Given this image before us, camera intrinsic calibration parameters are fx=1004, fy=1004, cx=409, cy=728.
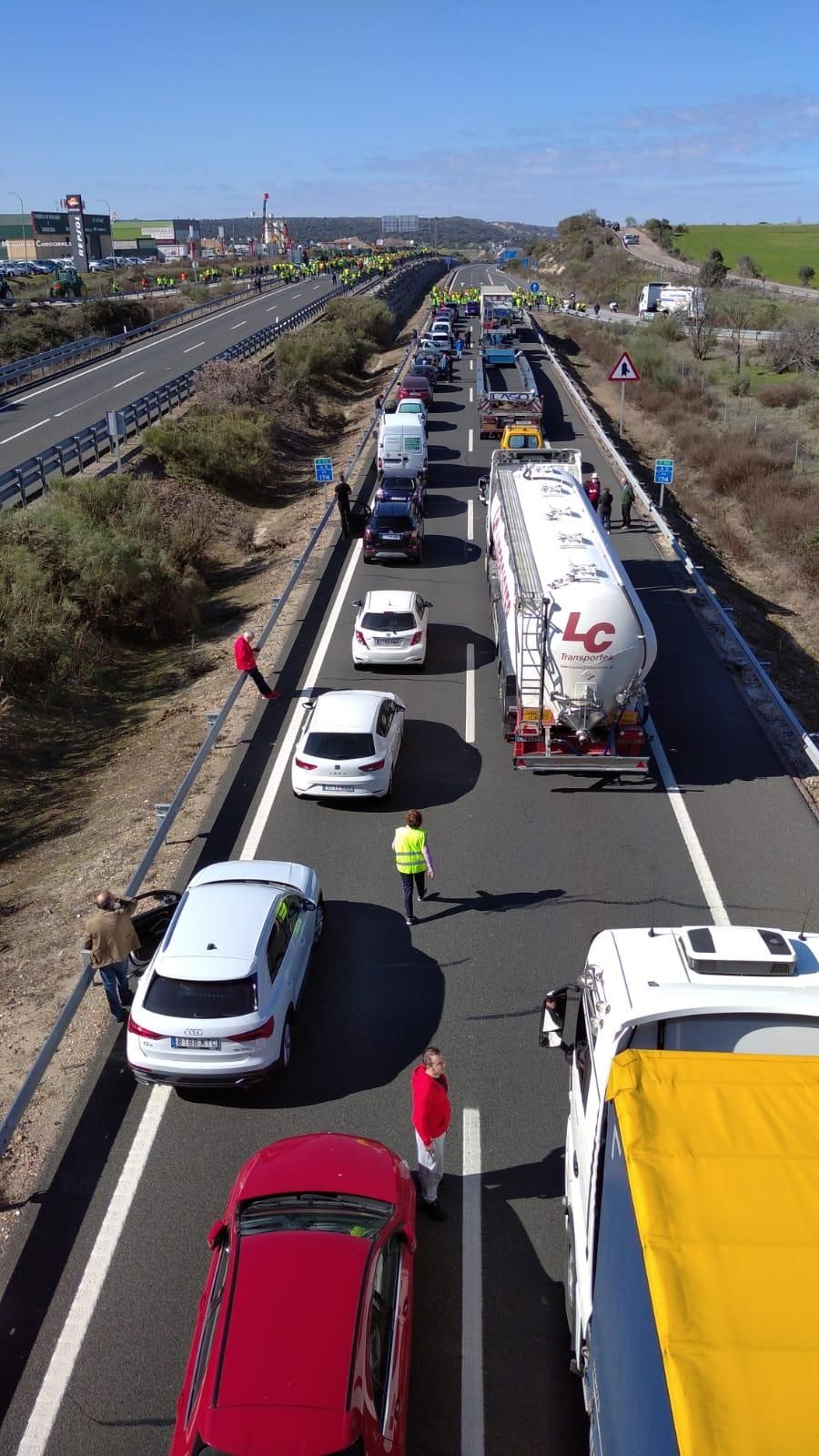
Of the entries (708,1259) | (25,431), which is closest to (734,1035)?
(708,1259)

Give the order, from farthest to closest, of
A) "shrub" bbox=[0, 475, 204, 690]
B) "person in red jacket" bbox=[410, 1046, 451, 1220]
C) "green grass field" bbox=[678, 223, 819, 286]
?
"green grass field" bbox=[678, 223, 819, 286] → "shrub" bbox=[0, 475, 204, 690] → "person in red jacket" bbox=[410, 1046, 451, 1220]

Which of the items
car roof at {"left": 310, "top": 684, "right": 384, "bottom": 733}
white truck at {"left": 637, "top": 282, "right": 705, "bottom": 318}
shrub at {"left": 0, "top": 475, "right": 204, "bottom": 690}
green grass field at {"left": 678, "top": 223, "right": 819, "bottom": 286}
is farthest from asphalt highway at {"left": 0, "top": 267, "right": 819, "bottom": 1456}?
green grass field at {"left": 678, "top": 223, "right": 819, "bottom": 286}

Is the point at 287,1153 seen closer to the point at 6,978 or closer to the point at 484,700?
the point at 6,978

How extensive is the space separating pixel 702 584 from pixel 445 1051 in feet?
48.2

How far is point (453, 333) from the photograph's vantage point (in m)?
63.2

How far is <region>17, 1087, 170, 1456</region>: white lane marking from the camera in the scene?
628 centimetres

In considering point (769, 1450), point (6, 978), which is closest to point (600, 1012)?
point (769, 1450)

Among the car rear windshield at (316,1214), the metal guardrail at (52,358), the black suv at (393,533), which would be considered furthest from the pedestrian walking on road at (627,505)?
the metal guardrail at (52,358)

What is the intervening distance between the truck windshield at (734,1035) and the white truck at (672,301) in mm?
74426

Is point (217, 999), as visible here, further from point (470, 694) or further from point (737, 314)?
point (737, 314)

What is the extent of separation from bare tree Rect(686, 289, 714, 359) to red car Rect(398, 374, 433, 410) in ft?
97.8

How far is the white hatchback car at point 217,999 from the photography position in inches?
332

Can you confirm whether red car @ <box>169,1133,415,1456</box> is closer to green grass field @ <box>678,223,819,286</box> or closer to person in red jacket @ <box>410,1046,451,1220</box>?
person in red jacket @ <box>410,1046,451,1220</box>

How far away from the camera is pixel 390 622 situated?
58.4 ft
